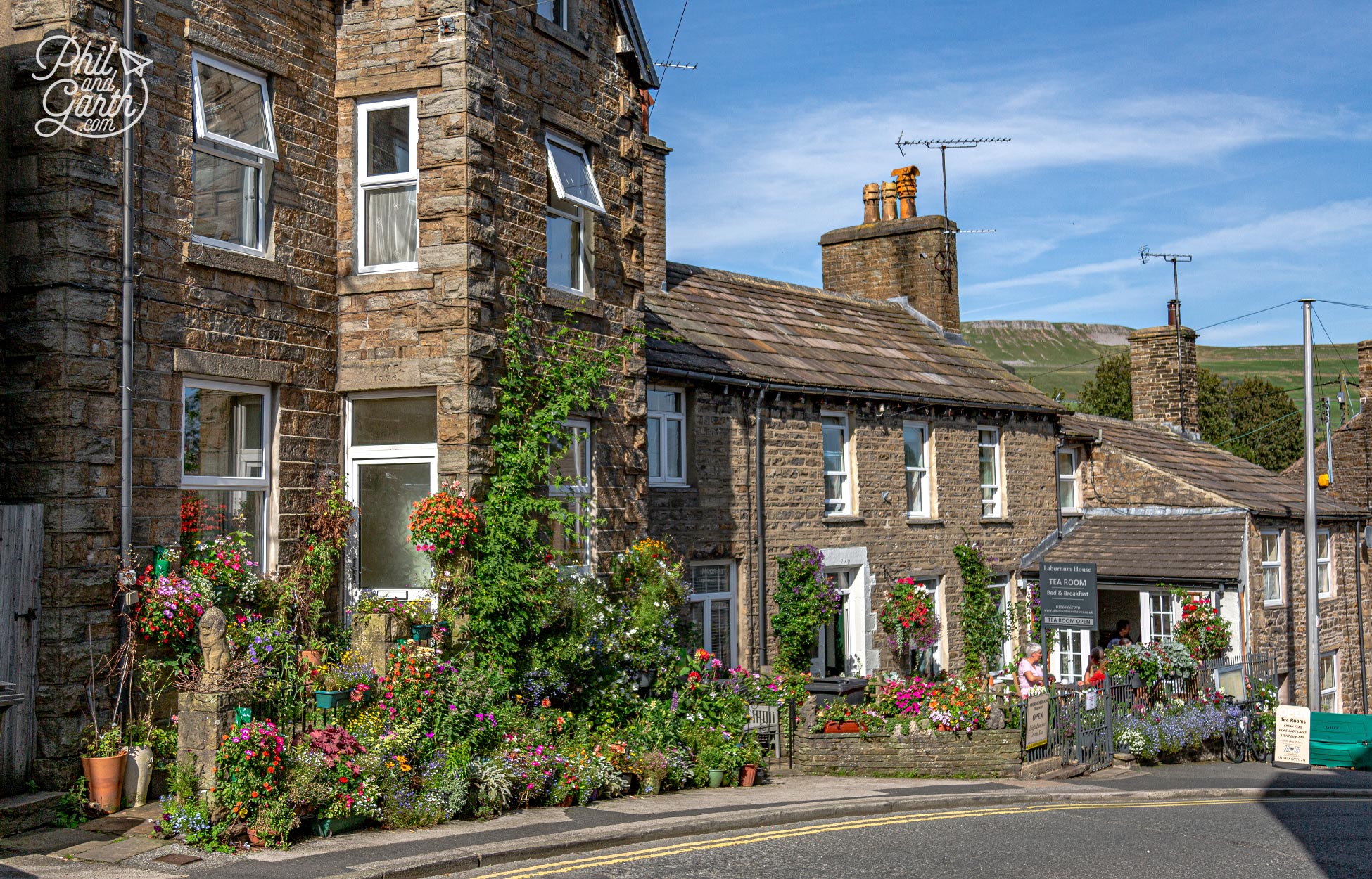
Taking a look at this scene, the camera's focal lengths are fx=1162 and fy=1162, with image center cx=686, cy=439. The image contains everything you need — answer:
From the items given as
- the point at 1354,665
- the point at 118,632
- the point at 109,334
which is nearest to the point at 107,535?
the point at 118,632

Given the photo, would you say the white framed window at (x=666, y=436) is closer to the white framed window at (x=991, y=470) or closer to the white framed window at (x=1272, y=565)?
the white framed window at (x=991, y=470)

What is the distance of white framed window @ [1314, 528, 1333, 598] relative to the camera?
2506 centimetres

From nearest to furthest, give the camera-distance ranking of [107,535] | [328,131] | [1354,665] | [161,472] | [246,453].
→ [107,535] < [161,472] < [246,453] < [328,131] < [1354,665]

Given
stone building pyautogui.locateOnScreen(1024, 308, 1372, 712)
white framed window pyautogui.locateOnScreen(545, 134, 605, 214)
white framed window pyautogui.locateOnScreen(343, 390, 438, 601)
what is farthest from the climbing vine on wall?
white framed window pyautogui.locateOnScreen(343, 390, 438, 601)

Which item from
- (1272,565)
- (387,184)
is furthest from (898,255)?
(387,184)

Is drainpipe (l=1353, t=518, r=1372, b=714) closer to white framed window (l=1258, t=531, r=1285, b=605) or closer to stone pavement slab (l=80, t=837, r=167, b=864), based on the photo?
white framed window (l=1258, t=531, r=1285, b=605)

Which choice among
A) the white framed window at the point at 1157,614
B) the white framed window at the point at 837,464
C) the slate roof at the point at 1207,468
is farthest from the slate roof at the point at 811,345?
the white framed window at the point at 1157,614

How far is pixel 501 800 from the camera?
398 inches

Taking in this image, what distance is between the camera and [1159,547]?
22.8 metres

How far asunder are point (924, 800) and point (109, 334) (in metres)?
9.13

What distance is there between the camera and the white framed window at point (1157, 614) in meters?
21.9

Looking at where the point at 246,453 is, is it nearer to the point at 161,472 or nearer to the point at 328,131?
the point at 161,472

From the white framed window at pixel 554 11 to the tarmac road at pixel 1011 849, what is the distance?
897 cm

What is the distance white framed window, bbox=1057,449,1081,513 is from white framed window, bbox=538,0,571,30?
15997mm
